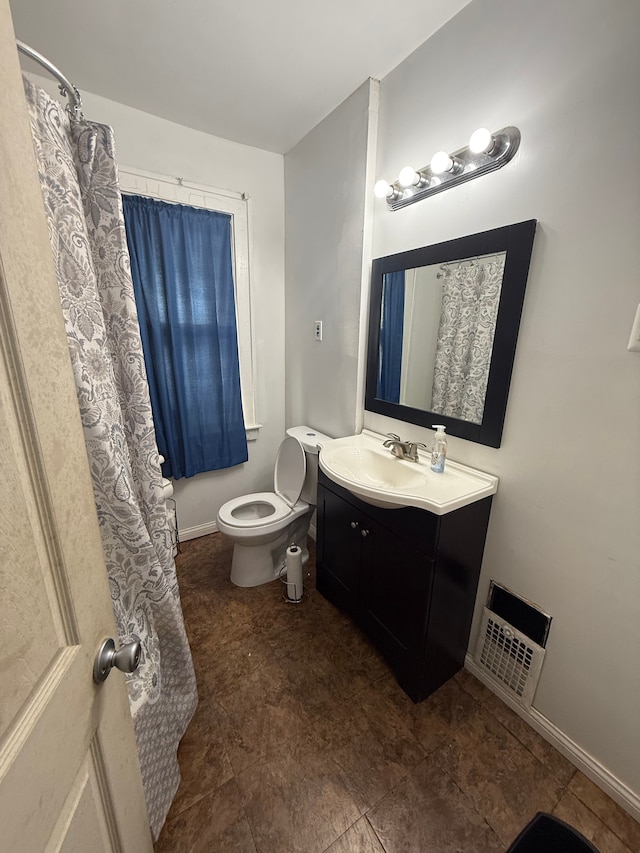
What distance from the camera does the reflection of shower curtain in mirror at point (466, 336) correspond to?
1.28m

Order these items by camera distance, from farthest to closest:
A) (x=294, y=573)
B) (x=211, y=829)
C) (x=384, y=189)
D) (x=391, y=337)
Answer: (x=294, y=573), (x=391, y=337), (x=384, y=189), (x=211, y=829)

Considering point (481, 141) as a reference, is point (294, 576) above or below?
below

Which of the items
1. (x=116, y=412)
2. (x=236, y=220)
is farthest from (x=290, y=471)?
(x=236, y=220)

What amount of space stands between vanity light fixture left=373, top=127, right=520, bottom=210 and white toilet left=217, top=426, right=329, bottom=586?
50.0 inches

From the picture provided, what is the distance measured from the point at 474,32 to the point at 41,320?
1690 millimetres

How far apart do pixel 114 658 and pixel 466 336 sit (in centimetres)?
143

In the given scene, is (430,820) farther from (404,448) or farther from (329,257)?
(329,257)

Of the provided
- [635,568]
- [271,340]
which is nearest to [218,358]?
[271,340]

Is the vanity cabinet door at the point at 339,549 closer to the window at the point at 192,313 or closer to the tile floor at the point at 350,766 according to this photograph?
the tile floor at the point at 350,766

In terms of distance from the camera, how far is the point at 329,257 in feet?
6.36

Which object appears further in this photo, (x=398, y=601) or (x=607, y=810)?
(x=398, y=601)

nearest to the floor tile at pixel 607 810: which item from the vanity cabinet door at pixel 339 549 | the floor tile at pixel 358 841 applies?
the floor tile at pixel 358 841

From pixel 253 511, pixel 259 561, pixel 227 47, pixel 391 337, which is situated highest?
pixel 227 47

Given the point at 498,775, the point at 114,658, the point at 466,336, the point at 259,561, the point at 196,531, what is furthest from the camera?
the point at 196,531
